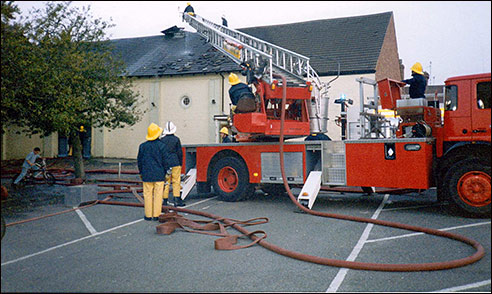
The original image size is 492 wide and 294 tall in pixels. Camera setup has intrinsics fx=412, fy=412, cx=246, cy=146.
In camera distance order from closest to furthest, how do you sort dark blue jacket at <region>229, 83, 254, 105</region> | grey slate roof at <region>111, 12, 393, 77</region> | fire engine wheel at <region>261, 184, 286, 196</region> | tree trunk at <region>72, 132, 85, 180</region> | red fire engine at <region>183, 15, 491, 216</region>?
red fire engine at <region>183, 15, 491, 216</region>
dark blue jacket at <region>229, 83, 254, 105</region>
fire engine wheel at <region>261, 184, 286, 196</region>
tree trunk at <region>72, 132, 85, 180</region>
grey slate roof at <region>111, 12, 393, 77</region>

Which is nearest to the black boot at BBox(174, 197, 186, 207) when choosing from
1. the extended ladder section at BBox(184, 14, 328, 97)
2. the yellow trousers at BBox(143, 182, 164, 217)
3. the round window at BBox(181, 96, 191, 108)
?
the yellow trousers at BBox(143, 182, 164, 217)

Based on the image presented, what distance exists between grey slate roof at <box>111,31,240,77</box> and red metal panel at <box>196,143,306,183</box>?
12.1 meters

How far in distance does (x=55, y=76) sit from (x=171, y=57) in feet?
58.2

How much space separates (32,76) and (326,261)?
6.68 metres

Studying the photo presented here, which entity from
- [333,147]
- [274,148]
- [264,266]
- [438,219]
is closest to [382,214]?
[438,219]

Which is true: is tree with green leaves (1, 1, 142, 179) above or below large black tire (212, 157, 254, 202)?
above

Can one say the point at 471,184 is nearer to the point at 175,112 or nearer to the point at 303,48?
the point at 303,48

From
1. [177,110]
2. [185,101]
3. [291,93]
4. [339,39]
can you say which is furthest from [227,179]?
[339,39]

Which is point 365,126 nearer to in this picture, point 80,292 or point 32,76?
point 32,76

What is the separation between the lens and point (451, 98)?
7.17 meters

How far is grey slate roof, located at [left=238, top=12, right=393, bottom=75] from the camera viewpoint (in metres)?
21.6

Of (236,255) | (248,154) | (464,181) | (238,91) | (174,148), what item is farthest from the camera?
(248,154)

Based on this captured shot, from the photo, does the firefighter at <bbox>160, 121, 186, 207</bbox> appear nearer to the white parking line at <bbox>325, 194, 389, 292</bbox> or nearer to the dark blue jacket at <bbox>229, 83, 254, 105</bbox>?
the dark blue jacket at <bbox>229, 83, 254, 105</bbox>

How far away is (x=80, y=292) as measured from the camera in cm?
153
